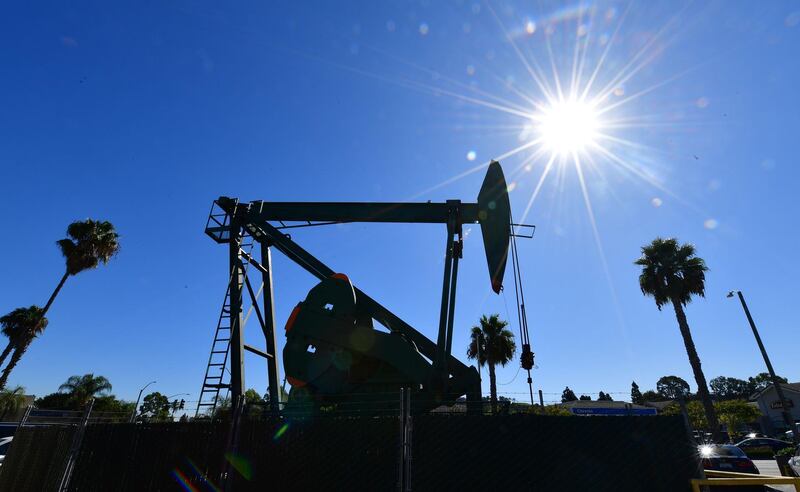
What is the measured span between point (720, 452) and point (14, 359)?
33.6m

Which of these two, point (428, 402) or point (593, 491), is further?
point (428, 402)

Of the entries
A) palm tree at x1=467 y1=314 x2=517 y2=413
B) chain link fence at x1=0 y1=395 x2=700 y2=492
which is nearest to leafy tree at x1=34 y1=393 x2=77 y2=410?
palm tree at x1=467 y1=314 x2=517 y2=413

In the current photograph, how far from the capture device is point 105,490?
5.86 m

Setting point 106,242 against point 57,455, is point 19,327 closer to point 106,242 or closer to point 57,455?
point 106,242

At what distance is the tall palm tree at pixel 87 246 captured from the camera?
2436 cm

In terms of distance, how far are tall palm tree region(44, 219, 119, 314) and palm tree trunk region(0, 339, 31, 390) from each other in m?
4.45

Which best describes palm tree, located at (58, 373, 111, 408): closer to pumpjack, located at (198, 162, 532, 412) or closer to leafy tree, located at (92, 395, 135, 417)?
leafy tree, located at (92, 395, 135, 417)

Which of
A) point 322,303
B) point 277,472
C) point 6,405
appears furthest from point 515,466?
point 6,405

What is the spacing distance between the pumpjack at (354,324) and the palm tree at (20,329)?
2094cm

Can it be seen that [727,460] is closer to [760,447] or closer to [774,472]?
[774,472]

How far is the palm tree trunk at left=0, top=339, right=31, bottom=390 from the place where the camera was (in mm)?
22000

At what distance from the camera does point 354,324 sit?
1020cm

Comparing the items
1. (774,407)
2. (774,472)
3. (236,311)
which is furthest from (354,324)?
(774,407)

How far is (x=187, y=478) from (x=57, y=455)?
2.54 m
